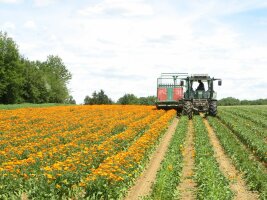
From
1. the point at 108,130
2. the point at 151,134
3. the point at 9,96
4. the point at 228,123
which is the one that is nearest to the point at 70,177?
the point at 151,134

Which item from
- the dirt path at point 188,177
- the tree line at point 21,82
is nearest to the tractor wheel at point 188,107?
the dirt path at point 188,177

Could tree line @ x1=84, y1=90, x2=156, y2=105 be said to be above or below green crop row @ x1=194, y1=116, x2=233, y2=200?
above

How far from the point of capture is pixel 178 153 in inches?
671

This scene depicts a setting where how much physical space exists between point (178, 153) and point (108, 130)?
6149 mm

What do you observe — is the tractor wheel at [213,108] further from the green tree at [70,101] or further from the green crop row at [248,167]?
the green tree at [70,101]

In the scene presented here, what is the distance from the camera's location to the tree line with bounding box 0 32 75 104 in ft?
250

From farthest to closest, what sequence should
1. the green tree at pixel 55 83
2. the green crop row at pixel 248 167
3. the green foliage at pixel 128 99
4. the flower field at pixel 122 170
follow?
the green tree at pixel 55 83 → the green foliage at pixel 128 99 → the green crop row at pixel 248 167 → the flower field at pixel 122 170

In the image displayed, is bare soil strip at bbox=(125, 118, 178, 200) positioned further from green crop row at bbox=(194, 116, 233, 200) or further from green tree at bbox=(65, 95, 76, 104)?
green tree at bbox=(65, 95, 76, 104)

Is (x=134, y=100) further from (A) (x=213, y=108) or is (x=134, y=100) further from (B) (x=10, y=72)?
(A) (x=213, y=108)

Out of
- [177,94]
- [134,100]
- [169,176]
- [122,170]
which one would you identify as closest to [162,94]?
[177,94]

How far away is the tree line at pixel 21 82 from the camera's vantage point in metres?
76.2

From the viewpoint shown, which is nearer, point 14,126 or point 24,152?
point 24,152

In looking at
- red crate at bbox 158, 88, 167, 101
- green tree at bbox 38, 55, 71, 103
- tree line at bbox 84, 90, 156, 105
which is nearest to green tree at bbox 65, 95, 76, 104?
green tree at bbox 38, 55, 71, 103

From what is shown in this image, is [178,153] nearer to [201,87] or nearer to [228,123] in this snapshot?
[228,123]
